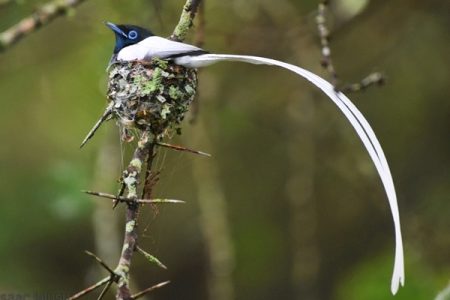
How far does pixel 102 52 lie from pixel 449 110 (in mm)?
2331

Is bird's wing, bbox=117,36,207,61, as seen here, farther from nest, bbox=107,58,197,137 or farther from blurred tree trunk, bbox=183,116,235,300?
blurred tree trunk, bbox=183,116,235,300

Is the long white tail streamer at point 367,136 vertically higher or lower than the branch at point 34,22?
lower

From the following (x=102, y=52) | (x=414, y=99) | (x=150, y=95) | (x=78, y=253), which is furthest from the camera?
(x=78, y=253)

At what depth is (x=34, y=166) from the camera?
25.2ft

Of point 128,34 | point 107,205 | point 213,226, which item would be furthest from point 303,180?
point 128,34

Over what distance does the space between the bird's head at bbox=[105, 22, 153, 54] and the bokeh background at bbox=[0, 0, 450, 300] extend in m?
0.80

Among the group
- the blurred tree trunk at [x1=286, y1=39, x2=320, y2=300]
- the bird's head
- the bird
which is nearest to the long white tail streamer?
the bird

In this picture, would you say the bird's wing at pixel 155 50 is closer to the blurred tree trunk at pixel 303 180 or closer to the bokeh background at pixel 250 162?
the bokeh background at pixel 250 162

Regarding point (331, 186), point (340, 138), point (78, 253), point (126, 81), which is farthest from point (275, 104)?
point (126, 81)

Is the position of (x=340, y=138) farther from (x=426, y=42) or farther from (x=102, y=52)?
(x=102, y=52)

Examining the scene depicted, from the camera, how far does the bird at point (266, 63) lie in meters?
3.18

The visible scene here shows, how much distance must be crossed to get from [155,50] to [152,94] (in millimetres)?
188

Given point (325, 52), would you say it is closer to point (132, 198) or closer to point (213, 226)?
point (132, 198)

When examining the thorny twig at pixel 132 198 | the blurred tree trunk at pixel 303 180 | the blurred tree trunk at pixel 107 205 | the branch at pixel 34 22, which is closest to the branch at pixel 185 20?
the thorny twig at pixel 132 198
